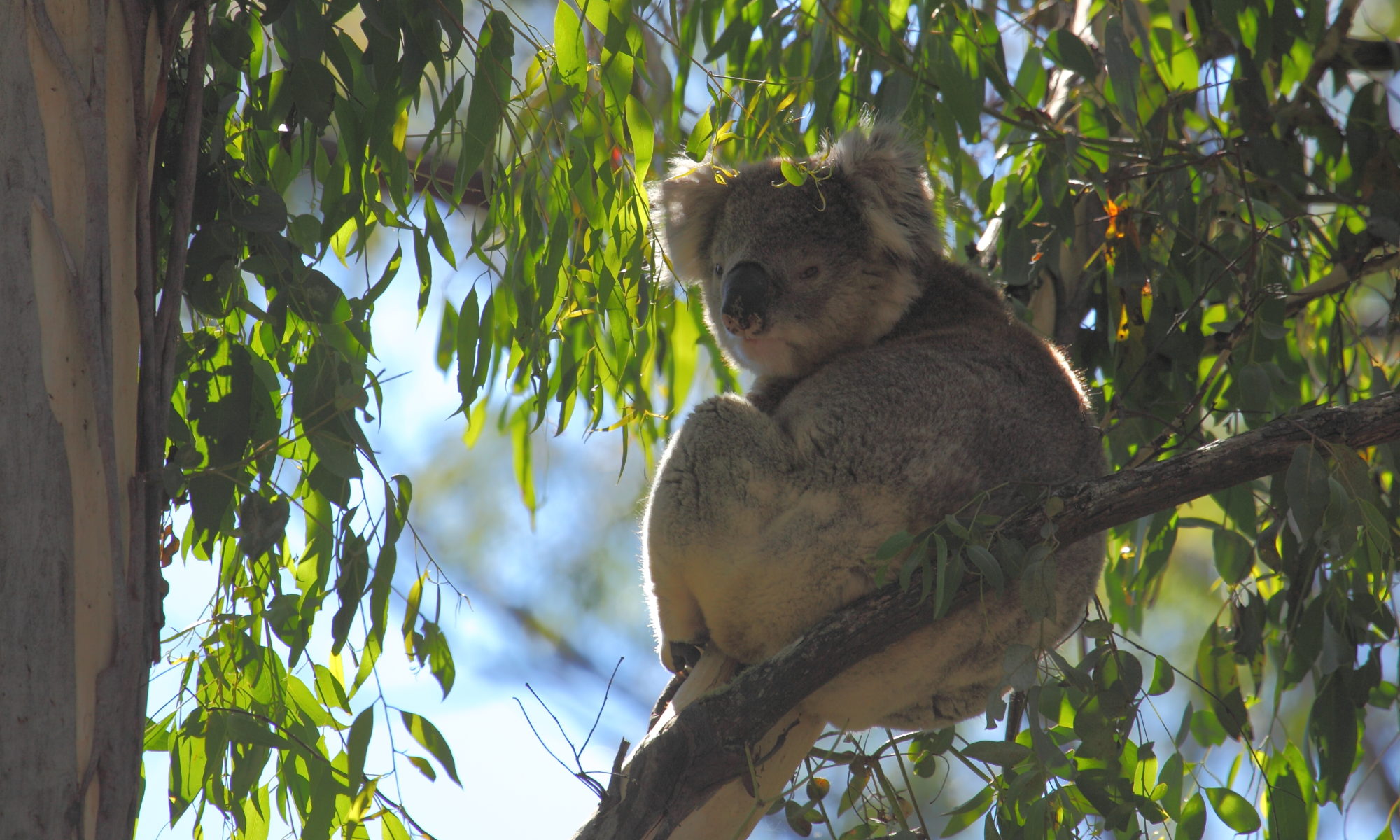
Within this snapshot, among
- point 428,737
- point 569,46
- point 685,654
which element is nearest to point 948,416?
point 685,654

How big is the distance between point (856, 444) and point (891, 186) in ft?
2.37

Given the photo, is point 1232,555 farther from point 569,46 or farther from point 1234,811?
point 569,46

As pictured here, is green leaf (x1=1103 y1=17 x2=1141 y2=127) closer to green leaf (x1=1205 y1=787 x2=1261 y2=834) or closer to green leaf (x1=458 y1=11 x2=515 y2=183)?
green leaf (x1=458 y1=11 x2=515 y2=183)

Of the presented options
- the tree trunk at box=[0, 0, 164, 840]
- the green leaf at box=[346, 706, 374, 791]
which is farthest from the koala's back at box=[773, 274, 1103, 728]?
the tree trunk at box=[0, 0, 164, 840]

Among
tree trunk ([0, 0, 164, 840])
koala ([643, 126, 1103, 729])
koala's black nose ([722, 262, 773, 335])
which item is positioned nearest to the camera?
tree trunk ([0, 0, 164, 840])

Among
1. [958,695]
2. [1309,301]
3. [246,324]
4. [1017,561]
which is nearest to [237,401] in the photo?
[246,324]

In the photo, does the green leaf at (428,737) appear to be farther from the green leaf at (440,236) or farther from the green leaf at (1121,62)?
the green leaf at (1121,62)

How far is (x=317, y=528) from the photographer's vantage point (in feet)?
6.51

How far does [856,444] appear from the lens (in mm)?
2176

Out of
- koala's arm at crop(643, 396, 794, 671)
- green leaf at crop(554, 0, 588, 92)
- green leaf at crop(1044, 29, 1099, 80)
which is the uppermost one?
green leaf at crop(1044, 29, 1099, 80)

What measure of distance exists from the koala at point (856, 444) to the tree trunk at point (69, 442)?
1.00 m

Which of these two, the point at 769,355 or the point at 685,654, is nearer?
the point at 685,654

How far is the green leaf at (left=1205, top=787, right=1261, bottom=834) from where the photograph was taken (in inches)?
78.1

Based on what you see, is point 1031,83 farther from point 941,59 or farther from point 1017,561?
point 1017,561
